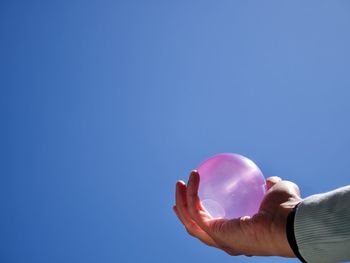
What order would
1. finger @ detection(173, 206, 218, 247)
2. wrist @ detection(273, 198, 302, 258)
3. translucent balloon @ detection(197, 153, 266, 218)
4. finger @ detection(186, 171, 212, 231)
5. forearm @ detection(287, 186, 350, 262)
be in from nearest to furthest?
forearm @ detection(287, 186, 350, 262), wrist @ detection(273, 198, 302, 258), finger @ detection(186, 171, 212, 231), finger @ detection(173, 206, 218, 247), translucent balloon @ detection(197, 153, 266, 218)

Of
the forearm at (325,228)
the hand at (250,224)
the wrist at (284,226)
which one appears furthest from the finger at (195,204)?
the forearm at (325,228)

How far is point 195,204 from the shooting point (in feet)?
5.99

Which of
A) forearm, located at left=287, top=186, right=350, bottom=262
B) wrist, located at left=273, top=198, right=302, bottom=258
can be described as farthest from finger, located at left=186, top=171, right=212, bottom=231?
forearm, located at left=287, top=186, right=350, bottom=262

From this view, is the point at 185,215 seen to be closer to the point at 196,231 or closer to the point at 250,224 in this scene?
the point at 196,231

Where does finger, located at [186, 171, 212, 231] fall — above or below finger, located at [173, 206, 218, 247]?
above

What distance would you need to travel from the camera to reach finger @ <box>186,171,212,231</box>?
1.78 m

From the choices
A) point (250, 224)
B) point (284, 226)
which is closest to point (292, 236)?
point (284, 226)

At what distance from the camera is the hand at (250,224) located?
55.7 inches

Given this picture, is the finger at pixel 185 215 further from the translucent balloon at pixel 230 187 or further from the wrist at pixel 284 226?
the wrist at pixel 284 226

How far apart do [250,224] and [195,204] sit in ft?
1.24

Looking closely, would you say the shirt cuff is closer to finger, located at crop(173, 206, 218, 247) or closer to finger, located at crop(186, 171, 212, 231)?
finger, located at crop(186, 171, 212, 231)

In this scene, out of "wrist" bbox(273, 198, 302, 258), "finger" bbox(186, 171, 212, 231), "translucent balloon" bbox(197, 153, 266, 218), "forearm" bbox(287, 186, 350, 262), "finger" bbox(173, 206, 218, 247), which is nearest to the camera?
"forearm" bbox(287, 186, 350, 262)

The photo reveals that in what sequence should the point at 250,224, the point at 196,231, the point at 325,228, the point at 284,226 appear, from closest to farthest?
the point at 325,228, the point at 284,226, the point at 250,224, the point at 196,231

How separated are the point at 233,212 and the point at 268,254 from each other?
749 mm
